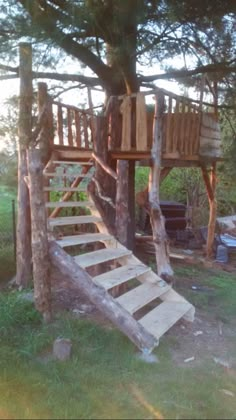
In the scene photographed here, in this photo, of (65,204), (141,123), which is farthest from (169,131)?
(65,204)

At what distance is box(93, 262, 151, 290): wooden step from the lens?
4996 millimetres

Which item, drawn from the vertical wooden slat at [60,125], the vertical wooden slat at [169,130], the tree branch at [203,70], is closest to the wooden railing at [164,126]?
the vertical wooden slat at [169,130]

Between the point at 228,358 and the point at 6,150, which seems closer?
the point at 228,358

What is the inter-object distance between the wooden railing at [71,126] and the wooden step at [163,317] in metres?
3.48

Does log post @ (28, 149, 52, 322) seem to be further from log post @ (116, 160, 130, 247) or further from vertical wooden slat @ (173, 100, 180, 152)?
vertical wooden slat @ (173, 100, 180, 152)

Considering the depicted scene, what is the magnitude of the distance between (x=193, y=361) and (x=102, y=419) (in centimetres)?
154

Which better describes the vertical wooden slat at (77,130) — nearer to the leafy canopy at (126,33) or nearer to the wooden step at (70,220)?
the leafy canopy at (126,33)

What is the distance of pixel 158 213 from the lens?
6.34m

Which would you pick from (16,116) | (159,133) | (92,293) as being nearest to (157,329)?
(92,293)

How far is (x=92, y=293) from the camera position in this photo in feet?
15.7

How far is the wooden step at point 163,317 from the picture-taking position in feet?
15.6

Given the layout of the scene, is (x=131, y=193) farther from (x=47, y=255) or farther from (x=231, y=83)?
(x=47, y=255)

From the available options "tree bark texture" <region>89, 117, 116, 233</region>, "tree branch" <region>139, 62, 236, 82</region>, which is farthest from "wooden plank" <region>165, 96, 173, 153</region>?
"tree bark texture" <region>89, 117, 116, 233</region>

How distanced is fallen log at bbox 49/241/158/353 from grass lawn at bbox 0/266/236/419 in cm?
16
